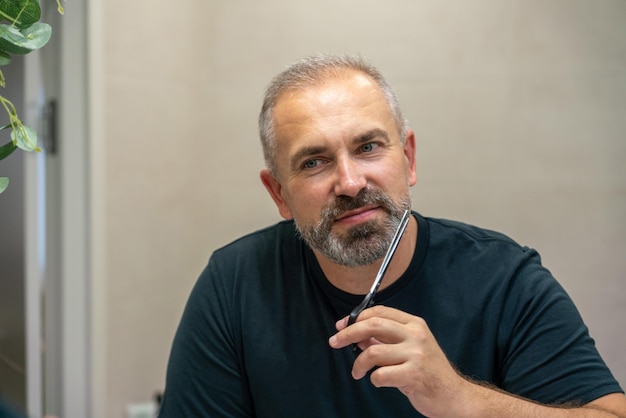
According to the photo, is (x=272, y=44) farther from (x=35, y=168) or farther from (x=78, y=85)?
(x=35, y=168)

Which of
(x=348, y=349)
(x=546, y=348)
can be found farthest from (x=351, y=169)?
(x=546, y=348)

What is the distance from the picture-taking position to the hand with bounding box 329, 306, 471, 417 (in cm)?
85

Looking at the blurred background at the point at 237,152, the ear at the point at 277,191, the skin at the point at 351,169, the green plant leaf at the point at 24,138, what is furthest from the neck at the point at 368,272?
the blurred background at the point at 237,152

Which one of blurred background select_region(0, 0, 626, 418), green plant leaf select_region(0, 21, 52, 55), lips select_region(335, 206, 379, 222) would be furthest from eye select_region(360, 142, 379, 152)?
blurred background select_region(0, 0, 626, 418)

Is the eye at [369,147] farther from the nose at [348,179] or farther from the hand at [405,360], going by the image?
the hand at [405,360]

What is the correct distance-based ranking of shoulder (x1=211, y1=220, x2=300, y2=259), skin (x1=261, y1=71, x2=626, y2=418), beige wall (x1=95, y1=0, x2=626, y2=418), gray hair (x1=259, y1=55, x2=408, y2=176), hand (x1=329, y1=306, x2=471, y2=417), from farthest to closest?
beige wall (x1=95, y1=0, x2=626, y2=418)
shoulder (x1=211, y1=220, x2=300, y2=259)
gray hair (x1=259, y1=55, x2=408, y2=176)
skin (x1=261, y1=71, x2=626, y2=418)
hand (x1=329, y1=306, x2=471, y2=417)

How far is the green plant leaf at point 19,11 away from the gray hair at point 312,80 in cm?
61

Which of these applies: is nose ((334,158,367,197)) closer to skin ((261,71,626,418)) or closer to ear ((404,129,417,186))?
skin ((261,71,626,418))

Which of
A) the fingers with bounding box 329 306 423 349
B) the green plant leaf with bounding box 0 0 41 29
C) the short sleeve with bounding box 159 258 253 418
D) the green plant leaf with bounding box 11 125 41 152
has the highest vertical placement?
the green plant leaf with bounding box 0 0 41 29

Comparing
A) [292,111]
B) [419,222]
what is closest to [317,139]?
[292,111]

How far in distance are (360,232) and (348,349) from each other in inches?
8.2

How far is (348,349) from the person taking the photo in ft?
3.78

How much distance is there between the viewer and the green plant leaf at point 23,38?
23.3 inches

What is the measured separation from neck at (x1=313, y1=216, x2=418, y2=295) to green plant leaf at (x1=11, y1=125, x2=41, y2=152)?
64 cm
